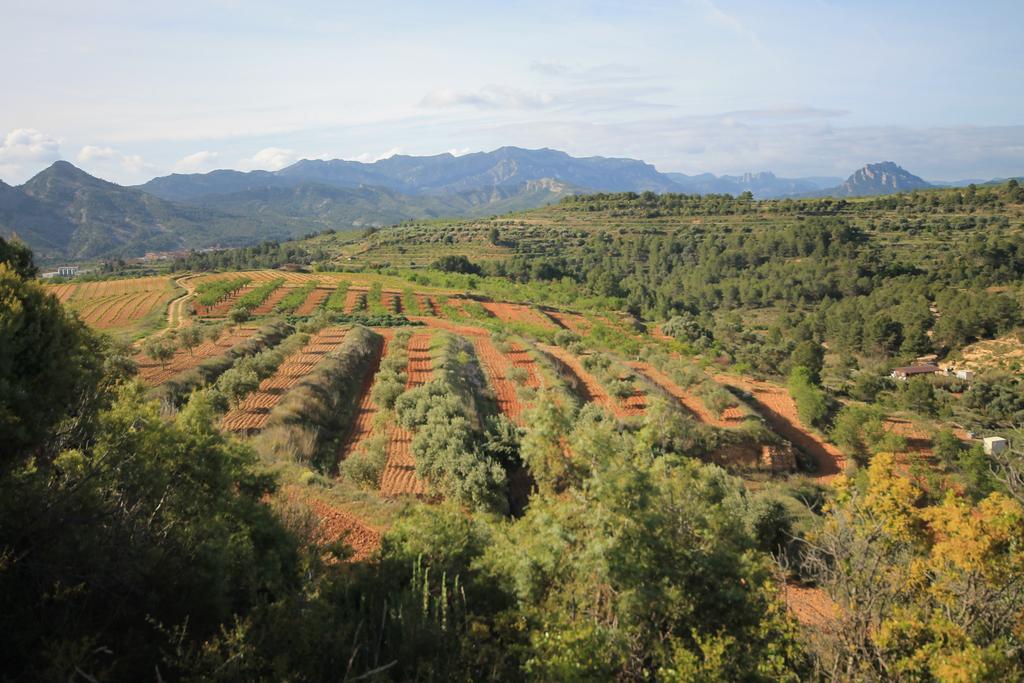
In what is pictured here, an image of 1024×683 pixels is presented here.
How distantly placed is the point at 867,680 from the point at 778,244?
7269 centimetres

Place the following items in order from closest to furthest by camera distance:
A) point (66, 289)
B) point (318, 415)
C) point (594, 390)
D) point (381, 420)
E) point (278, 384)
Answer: point (318, 415) < point (381, 420) < point (278, 384) < point (594, 390) < point (66, 289)

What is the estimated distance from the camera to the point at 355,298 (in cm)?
5266

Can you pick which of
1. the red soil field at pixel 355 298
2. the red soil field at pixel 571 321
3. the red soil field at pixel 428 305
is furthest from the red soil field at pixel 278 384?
the red soil field at pixel 571 321

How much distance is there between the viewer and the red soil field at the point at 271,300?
47.4 metres

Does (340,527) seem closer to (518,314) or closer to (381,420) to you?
(381,420)

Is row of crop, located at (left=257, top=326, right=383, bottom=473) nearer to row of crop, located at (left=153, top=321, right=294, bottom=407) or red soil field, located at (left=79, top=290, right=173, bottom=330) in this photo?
row of crop, located at (left=153, top=321, right=294, bottom=407)

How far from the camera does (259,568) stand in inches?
251

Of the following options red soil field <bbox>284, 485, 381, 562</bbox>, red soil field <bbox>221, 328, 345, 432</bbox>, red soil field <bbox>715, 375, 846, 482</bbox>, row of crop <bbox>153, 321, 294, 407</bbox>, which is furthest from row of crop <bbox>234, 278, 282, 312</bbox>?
red soil field <bbox>715, 375, 846, 482</bbox>

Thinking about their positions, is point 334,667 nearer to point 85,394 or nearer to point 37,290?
point 85,394

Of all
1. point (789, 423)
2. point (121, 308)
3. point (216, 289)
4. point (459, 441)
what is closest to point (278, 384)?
point (459, 441)

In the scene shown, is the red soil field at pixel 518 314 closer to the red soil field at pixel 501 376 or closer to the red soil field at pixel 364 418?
the red soil field at pixel 501 376

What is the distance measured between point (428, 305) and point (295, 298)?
12463mm

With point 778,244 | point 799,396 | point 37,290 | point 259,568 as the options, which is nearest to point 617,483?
point 259,568

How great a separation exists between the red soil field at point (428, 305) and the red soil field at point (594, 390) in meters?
16.4
